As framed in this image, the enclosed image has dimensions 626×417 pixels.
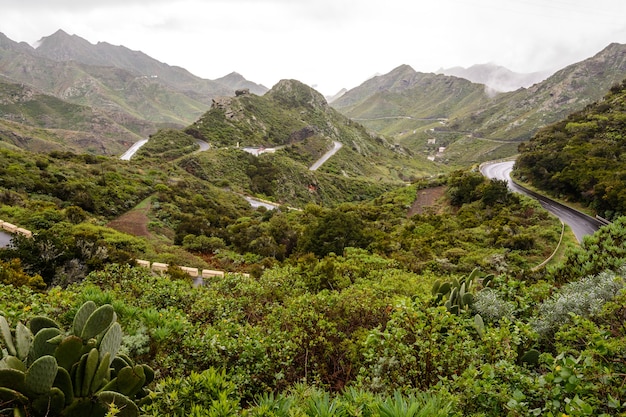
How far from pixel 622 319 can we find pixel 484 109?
194779 mm

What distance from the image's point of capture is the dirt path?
871 inches

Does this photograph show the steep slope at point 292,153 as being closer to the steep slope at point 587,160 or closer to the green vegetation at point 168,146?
the green vegetation at point 168,146

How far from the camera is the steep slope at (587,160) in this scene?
25953 millimetres

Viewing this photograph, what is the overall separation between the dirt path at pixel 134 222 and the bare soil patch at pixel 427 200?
935 inches

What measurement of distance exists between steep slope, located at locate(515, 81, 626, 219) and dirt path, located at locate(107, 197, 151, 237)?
30.8m

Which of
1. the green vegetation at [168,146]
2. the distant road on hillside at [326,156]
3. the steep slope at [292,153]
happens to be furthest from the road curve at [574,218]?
the green vegetation at [168,146]

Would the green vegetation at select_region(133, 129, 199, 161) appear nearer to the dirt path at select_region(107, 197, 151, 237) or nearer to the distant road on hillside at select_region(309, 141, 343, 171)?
the distant road on hillside at select_region(309, 141, 343, 171)

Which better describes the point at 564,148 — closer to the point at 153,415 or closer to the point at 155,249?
the point at 155,249

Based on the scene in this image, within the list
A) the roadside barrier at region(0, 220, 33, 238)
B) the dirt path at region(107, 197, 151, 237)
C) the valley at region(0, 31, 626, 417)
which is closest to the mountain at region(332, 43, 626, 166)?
the valley at region(0, 31, 626, 417)

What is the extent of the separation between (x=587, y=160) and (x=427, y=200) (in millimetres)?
14813

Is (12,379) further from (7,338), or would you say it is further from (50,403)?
(7,338)

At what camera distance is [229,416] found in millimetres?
3045

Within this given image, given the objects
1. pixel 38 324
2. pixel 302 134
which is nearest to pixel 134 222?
pixel 38 324

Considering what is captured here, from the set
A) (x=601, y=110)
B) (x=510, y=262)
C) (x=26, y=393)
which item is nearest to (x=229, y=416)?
(x=26, y=393)
